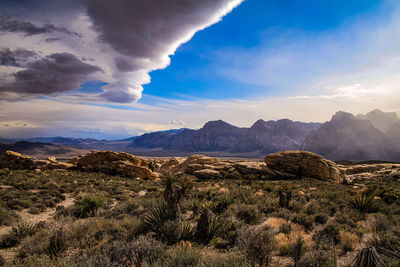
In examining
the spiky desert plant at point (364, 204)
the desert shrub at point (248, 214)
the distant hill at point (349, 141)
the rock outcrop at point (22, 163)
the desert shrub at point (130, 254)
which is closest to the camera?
the desert shrub at point (130, 254)

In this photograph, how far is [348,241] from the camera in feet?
20.2

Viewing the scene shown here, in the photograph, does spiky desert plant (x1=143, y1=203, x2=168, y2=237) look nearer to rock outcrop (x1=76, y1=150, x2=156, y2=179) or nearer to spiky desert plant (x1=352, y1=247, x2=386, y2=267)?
spiky desert plant (x1=352, y1=247, x2=386, y2=267)

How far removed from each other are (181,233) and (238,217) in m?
4.08

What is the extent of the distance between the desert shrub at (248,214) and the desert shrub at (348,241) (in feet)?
10.3

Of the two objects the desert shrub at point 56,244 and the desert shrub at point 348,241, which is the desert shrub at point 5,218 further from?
the desert shrub at point 348,241

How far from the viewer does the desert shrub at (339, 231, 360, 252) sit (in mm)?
5911

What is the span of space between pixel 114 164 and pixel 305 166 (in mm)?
30628

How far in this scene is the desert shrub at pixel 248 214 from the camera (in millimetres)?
8578

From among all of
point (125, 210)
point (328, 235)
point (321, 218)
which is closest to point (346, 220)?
point (321, 218)

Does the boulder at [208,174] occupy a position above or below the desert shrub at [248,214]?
below

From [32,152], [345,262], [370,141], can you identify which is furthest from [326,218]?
[32,152]

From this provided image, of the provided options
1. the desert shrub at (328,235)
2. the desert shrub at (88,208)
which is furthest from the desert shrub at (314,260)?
the desert shrub at (88,208)

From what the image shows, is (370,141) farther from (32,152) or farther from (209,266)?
(32,152)

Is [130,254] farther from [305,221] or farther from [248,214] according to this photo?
[305,221]
